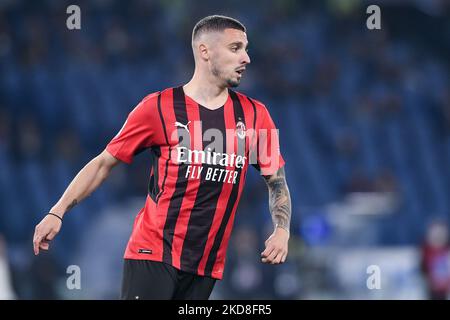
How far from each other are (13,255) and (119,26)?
3.97 metres

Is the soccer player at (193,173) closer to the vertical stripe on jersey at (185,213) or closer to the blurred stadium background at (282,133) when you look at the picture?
the vertical stripe on jersey at (185,213)

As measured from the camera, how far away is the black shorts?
174 inches

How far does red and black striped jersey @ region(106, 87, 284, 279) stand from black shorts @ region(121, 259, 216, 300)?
0.11ft

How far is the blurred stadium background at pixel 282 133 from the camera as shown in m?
10.1

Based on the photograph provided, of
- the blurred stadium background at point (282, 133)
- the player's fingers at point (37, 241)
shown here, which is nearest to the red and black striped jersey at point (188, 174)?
the player's fingers at point (37, 241)

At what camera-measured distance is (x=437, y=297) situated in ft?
32.5

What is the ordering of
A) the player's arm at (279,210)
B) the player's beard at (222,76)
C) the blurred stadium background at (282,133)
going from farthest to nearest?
the blurred stadium background at (282,133) → the player's beard at (222,76) → the player's arm at (279,210)

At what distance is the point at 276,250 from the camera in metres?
4.32

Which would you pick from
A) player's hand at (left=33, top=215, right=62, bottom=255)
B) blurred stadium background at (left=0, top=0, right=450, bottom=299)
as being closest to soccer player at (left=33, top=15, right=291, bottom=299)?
player's hand at (left=33, top=215, right=62, bottom=255)

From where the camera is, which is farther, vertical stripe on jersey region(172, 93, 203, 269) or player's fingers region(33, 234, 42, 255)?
vertical stripe on jersey region(172, 93, 203, 269)

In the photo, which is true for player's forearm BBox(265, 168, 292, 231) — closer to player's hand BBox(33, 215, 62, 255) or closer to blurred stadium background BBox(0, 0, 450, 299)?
player's hand BBox(33, 215, 62, 255)

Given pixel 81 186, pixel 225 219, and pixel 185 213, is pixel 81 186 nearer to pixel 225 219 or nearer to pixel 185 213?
pixel 185 213
